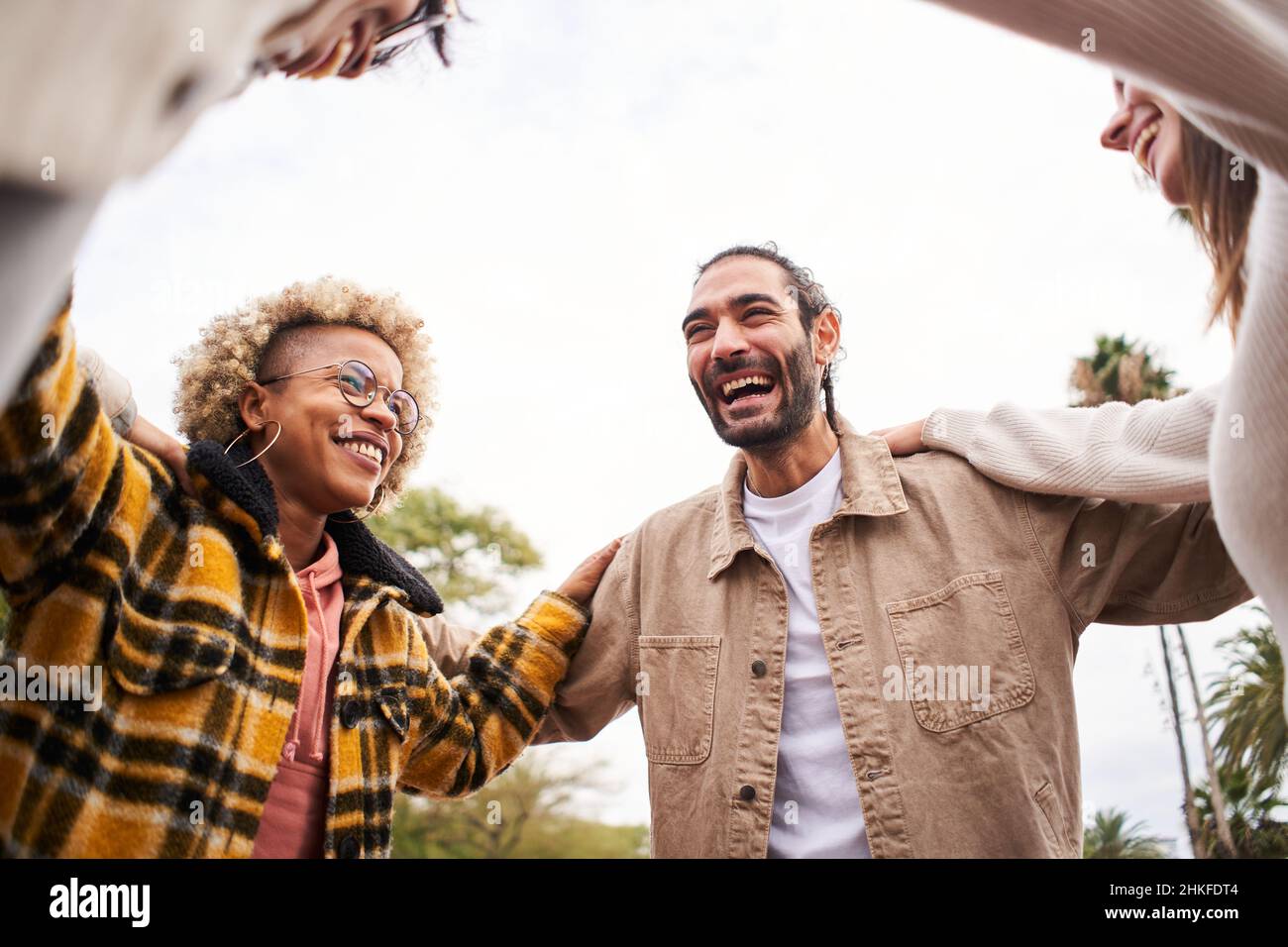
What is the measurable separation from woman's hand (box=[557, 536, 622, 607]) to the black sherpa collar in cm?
48

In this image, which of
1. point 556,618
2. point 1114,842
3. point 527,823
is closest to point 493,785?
point 527,823

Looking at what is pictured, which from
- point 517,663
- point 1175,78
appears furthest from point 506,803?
point 1175,78

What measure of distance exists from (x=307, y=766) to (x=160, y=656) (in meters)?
0.50

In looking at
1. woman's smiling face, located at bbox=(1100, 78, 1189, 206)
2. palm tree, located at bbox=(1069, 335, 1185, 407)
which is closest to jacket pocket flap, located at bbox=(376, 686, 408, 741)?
woman's smiling face, located at bbox=(1100, 78, 1189, 206)

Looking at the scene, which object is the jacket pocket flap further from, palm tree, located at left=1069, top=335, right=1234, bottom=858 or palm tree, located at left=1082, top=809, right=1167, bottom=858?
palm tree, located at left=1069, top=335, right=1234, bottom=858

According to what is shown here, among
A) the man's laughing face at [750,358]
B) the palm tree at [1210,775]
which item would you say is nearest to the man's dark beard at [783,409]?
the man's laughing face at [750,358]

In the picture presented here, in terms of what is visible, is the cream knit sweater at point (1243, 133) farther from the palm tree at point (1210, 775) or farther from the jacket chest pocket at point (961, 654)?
the palm tree at point (1210, 775)

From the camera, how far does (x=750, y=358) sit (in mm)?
2967

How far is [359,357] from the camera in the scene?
275 centimetres

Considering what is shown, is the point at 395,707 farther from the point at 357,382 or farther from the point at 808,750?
the point at 808,750

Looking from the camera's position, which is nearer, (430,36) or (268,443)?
(430,36)

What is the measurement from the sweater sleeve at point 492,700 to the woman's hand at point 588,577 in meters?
0.07
